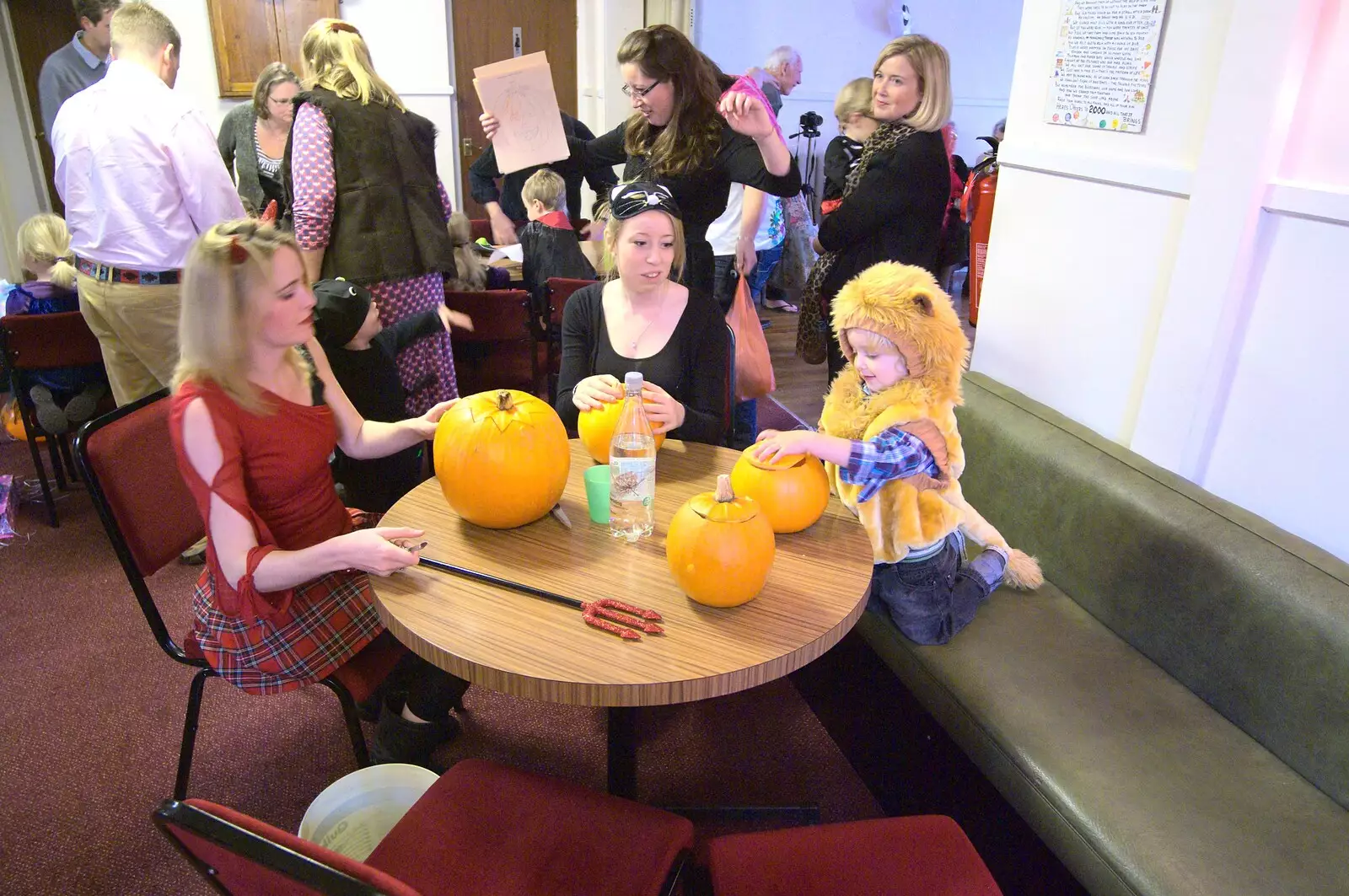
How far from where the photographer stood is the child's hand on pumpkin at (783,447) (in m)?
1.63

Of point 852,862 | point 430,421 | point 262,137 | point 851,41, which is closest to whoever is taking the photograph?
point 852,862

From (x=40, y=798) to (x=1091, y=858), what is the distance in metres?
2.36

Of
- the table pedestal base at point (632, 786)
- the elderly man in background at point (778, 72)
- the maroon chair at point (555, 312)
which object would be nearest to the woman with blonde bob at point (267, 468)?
the table pedestal base at point (632, 786)

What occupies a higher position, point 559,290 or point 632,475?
point 632,475

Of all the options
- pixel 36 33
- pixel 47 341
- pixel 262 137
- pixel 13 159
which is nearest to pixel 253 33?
pixel 36 33

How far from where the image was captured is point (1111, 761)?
5.36ft

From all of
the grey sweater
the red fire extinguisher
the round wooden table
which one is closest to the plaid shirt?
the round wooden table

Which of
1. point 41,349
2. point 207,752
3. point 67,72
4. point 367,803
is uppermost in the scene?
point 67,72

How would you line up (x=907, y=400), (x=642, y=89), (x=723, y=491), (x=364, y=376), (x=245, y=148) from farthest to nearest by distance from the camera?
(x=245, y=148) < (x=642, y=89) < (x=364, y=376) < (x=907, y=400) < (x=723, y=491)

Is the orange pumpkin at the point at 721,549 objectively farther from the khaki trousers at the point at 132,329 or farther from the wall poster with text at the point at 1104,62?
the khaki trousers at the point at 132,329

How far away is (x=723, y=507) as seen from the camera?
4.61 ft

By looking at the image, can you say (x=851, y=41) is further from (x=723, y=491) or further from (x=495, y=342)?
(x=723, y=491)

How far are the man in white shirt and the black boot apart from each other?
1750 millimetres

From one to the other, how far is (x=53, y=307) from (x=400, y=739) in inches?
110
